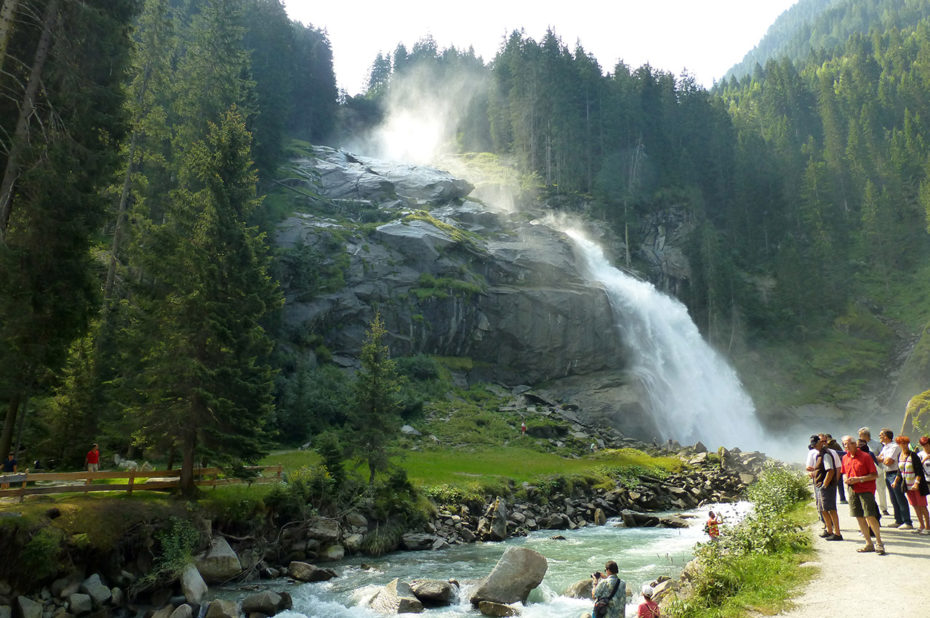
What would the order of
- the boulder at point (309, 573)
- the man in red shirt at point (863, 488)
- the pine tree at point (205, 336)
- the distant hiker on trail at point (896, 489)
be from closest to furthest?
1. the man in red shirt at point (863, 488)
2. the distant hiker on trail at point (896, 489)
3. the boulder at point (309, 573)
4. the pine tree at point (205, 336)

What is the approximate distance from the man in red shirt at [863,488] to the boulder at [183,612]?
1560 cm

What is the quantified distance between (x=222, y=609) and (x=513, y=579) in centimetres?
764

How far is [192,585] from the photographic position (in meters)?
16.0

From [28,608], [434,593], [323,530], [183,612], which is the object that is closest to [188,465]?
[323,530]

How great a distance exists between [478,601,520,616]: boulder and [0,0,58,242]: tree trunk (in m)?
17.2

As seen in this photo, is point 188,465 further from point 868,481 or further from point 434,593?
point 868,481

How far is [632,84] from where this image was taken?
97.9 m

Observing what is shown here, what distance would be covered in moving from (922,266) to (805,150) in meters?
29.0

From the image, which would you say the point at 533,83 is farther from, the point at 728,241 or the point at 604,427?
the point at 604,427

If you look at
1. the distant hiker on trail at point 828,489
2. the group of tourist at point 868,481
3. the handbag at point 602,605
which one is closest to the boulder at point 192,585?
the handbag at point 602,605

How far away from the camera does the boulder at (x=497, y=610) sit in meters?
14.8

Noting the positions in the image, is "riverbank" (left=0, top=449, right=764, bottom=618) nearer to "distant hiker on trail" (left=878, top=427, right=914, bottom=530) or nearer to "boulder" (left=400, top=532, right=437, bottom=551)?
"boulder" (left=400, top=532, right=437, bottom=551)

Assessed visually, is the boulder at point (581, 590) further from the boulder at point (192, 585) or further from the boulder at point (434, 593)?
the boulder at point (192, 585)

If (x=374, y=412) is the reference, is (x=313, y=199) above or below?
above
